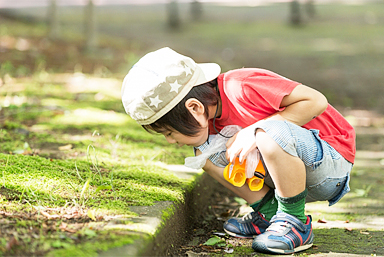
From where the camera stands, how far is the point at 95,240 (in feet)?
4.73

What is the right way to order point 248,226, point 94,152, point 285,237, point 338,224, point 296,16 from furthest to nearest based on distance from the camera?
point 296,16, point 94,152, point 338,224, point 248,226, point 285,237

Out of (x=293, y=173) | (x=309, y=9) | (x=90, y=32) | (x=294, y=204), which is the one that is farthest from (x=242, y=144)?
(x=309, y=9)

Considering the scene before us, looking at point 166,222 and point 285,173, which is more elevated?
point 285,173

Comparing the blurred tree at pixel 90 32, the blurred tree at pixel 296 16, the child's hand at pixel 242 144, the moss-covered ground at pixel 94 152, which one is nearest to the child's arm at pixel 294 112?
the child's hand at pixel 242 144

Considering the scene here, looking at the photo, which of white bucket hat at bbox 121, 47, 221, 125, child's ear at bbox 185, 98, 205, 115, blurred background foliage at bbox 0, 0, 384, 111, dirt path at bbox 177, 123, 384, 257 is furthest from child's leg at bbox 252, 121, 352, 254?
blurred background foliage at bbox 0, 0, 384, 111

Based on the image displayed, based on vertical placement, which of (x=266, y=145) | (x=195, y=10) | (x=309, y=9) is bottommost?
(x=266, y=145)

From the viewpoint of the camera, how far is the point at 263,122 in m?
1.85

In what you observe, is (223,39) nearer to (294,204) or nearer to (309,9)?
(309,9)

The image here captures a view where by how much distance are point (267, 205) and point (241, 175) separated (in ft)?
0.78

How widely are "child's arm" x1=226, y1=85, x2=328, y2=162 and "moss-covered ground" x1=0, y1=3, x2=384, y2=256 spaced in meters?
0.41

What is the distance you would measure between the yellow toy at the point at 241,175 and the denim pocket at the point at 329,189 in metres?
0.24

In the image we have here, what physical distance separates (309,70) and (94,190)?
719 centimetres

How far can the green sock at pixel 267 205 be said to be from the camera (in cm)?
213

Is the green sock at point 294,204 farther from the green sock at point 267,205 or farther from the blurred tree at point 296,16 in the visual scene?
the blurred tree at point 296,16
